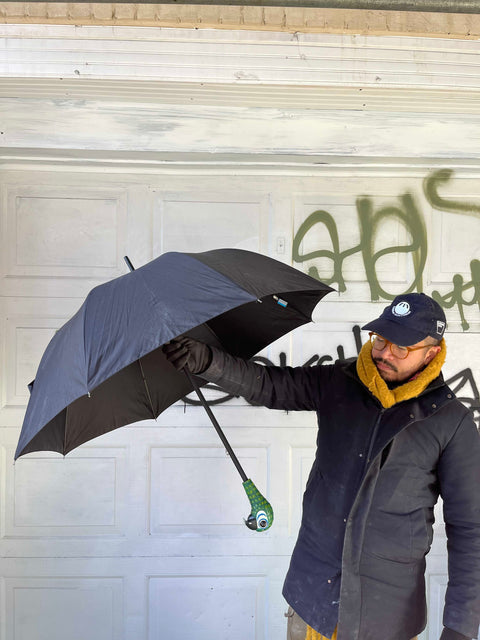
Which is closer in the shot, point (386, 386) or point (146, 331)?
point (146, 331)

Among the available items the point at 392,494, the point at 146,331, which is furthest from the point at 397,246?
the point at 146,331

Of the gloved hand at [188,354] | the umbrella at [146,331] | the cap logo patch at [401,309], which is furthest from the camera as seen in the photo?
the cap logo patch at [401,309]

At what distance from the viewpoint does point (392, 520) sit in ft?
7.06

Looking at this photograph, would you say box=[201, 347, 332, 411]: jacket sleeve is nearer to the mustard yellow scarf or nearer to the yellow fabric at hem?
the mustard yellow scarf

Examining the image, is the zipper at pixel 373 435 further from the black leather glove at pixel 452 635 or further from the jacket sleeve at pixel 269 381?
the black leather glove at pixel 452 635

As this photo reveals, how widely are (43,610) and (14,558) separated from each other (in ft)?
1.05

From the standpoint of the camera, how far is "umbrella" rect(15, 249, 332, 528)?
1.73 meters

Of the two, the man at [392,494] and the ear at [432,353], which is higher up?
the ear at [432,353]

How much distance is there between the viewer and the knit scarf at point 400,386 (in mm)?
2150

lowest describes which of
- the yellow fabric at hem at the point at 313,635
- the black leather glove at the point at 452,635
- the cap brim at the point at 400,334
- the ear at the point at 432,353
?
the yellow fabric at hem at the point at 313,635

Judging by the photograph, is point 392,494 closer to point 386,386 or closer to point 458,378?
point 386,386

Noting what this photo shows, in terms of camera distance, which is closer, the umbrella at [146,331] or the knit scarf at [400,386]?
the umbrella at [146,331]

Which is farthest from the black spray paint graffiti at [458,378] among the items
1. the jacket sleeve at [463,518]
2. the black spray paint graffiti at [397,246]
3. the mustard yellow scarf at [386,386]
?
the jacket sleeve at [463,518]

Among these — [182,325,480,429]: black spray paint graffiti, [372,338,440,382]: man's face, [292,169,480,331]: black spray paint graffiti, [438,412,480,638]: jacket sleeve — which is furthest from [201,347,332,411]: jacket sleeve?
[292,169,480,331]: black spray paint graffiti
